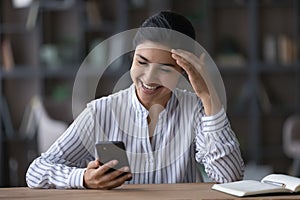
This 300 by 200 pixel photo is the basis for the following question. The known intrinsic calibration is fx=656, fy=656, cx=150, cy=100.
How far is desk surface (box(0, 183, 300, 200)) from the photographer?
160cm

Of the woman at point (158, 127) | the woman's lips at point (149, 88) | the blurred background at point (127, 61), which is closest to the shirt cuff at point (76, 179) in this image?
the woman at point (158, 127)

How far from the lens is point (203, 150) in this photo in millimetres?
1883

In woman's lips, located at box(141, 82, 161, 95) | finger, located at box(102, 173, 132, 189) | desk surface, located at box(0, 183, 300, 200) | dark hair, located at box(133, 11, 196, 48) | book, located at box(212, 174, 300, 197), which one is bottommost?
desk surface, located at box(0, 183, 300, 200)

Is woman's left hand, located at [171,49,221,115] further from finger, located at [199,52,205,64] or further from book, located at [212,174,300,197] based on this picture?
book, located at [212,174,300,197]

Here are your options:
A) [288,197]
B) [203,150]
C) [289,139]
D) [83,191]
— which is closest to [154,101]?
[203,150]

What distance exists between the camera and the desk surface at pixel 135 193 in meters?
1.60

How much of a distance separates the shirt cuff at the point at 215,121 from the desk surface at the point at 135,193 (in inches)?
6.4

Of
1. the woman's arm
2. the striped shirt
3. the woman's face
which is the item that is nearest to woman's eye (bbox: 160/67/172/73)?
the woman's face

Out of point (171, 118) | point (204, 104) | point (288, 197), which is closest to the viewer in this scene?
point (288, 197)

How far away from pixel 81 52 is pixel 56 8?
1.42ft

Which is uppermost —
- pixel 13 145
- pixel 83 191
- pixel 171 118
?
pixel 171 118

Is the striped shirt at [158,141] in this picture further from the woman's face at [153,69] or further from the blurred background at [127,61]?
the blurred background at [127,61]

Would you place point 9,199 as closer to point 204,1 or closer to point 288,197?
point 288,197

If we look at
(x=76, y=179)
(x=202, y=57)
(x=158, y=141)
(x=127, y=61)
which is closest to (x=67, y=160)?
(x=76, y=179)
